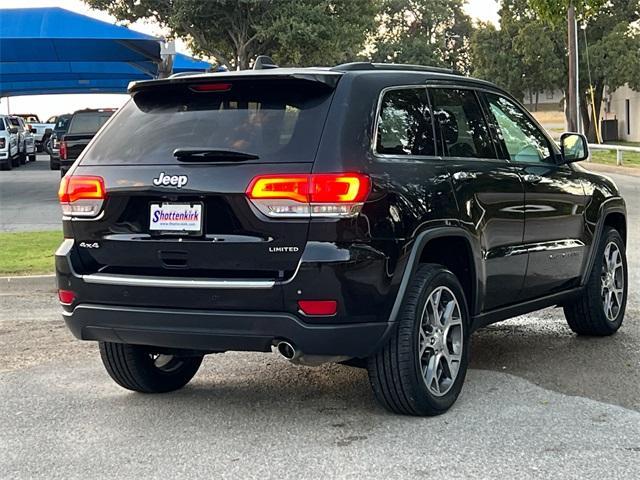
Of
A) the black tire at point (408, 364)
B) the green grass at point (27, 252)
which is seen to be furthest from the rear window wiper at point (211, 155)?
the green grass at point (27, 252)

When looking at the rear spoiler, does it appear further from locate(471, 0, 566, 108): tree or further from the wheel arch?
locate(471, 0, 566, 108): tree

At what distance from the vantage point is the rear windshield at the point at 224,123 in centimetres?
467

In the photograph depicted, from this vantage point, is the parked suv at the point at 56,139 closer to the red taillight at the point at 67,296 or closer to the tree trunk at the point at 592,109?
the red taillight at the point at 67,296

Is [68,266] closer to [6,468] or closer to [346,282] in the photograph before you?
[6,468]

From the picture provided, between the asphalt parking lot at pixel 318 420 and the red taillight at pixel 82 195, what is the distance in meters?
1.13

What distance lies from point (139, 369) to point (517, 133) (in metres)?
2.86

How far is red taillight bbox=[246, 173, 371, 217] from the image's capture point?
4.46m

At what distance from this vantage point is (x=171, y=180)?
4750 mm

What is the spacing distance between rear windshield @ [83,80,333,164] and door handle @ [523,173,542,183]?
5.86ft

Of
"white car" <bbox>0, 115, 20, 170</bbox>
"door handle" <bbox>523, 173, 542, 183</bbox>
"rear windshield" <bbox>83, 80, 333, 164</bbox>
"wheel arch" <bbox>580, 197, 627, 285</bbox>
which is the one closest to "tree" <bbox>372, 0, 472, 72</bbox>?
"white car" <bbox>0, 115, 20, 170</bbox>

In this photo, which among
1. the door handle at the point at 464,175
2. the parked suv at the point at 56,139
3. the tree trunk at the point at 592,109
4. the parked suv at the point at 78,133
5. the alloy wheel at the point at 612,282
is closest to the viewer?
the door handle at the point at 464,175

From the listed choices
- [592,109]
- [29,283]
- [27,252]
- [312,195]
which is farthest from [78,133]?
[592,109]

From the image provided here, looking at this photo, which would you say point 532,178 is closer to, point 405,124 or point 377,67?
point 405,124

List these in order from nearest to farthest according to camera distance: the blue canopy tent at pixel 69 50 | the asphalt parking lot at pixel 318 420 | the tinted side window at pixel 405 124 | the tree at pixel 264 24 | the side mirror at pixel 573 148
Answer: the asphalt parking lot at pixel 318 420, the tinted side window at pixel 405 124, the side mirror at pixel 573 148, the tree at pixel 264 24, the blue canopy tent at pixel 69 50
